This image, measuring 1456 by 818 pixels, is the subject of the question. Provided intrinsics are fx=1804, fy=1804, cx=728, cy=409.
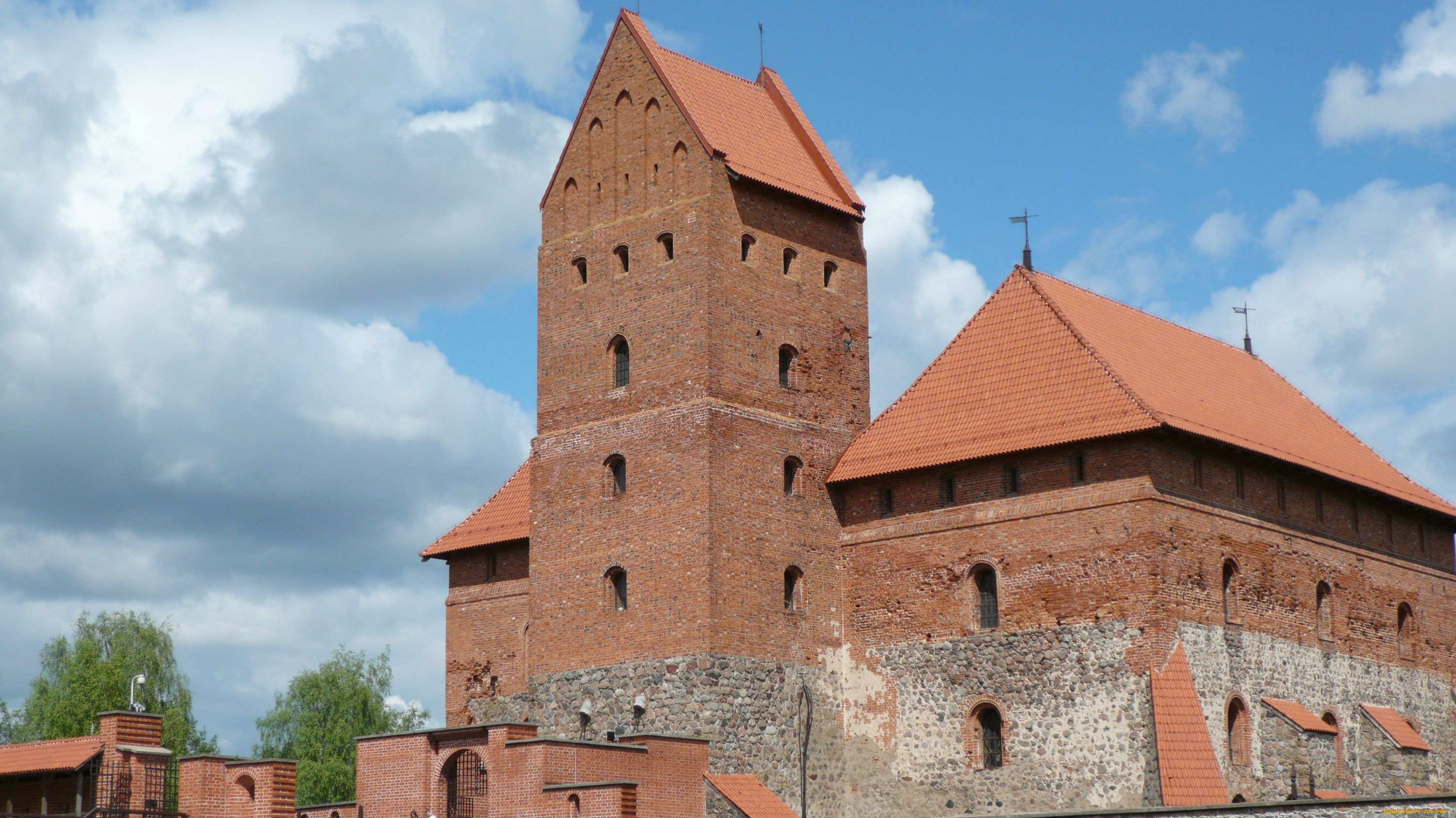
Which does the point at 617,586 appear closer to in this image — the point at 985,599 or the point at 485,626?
the point at 485,626

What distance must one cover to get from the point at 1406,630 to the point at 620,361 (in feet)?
52.2

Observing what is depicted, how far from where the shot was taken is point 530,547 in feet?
110

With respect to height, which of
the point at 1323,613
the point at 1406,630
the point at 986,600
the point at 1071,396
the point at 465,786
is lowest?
the point at 465,786

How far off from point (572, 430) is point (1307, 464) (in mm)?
13154

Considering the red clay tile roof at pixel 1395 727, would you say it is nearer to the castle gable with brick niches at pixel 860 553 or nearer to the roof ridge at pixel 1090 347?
the castle gable with brick niches at pixel 860 553

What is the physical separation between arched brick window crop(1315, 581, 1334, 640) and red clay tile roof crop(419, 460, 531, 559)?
14798mm

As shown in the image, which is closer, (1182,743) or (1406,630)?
(1182,743)

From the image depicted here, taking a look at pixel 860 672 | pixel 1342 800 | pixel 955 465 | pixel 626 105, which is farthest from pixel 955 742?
pixel 626 105

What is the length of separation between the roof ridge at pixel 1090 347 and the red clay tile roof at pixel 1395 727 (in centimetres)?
795

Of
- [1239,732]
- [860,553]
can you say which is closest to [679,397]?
[860,553]

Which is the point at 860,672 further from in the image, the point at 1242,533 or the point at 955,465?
the point at 1242,533

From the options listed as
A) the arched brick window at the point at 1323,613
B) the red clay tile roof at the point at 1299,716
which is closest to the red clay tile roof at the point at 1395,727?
the arched brick window at the point at 1323,613

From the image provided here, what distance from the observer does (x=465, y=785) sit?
29.2m

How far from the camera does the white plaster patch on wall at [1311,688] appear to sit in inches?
1119
